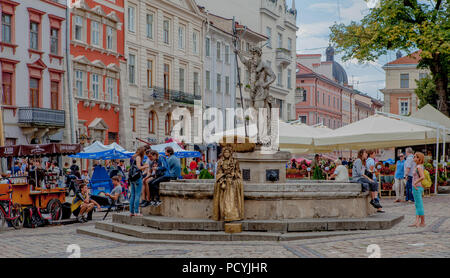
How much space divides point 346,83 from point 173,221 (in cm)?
9223

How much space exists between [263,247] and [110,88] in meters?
30.1

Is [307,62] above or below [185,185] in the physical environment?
above

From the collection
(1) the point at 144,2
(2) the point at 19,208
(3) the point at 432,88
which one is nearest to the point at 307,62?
(3) the point at 432,88

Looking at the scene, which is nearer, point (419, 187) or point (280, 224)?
point (280, 224)

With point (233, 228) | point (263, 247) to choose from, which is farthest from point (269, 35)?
point (263, 247)

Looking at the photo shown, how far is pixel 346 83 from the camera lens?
102m

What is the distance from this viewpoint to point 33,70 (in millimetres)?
32969

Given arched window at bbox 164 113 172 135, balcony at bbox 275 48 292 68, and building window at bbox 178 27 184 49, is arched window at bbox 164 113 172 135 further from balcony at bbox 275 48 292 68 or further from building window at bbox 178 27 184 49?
balcony at bbox 275 48 292 68

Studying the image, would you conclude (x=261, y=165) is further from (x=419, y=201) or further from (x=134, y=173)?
(x=419, y=201)

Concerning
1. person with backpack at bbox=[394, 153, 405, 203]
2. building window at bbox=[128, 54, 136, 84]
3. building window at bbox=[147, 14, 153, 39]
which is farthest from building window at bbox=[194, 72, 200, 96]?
person with backpack at bbox=[394, 153, 405, 203]

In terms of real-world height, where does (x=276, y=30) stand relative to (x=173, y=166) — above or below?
above

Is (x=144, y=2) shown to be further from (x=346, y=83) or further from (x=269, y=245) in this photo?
(x=346, y=83)

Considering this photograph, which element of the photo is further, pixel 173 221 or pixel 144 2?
pixel 144 2
